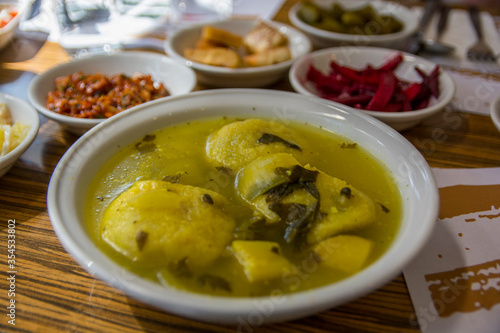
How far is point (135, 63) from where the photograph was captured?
9.33 feet

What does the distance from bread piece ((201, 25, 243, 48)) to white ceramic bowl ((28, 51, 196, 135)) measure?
478 millimetres

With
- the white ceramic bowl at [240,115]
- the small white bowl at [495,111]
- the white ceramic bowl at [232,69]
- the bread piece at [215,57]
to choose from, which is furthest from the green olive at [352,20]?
the white ceramic bowl at [240,115]

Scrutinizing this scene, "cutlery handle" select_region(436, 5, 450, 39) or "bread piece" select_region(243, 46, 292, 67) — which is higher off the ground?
"bread piece" select_region(243, 46, 292, 67)

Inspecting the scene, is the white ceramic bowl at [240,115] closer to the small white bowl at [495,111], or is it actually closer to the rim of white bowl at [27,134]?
the rim of white bowl at [27,134]

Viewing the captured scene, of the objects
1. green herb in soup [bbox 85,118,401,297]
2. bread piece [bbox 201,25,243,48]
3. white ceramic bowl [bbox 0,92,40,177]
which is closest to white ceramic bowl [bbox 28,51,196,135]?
white ceramic bowl [bbox 0,92,40,177]

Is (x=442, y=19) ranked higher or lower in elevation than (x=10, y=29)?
lower

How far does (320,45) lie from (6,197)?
2.77 meters

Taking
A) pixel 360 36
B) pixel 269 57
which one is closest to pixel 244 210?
pixel 269 57

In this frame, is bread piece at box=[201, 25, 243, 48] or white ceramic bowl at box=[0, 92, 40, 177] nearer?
white ceramic bowl at box=[0, 92, 40, 177]

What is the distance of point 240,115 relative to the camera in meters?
2.09

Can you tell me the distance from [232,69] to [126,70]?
0.83 m

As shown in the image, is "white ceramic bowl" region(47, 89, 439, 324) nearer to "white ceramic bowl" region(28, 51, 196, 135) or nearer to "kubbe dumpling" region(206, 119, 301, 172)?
"kubbe dumpling" region(206, 119, 301, 172)

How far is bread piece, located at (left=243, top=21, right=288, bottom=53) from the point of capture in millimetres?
3129

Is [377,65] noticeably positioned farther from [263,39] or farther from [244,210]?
[244,210]
